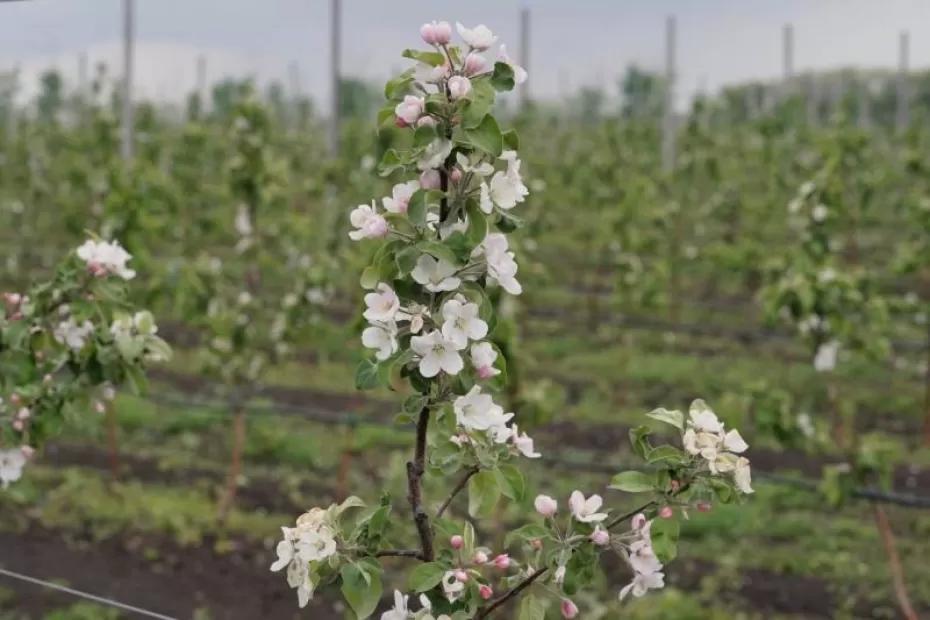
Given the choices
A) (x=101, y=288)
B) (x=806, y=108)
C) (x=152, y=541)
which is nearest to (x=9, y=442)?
(x=101, y=288)

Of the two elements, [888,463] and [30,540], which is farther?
[30,540]

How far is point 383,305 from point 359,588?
0.43m

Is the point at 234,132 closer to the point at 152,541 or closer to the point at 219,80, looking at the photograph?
the point at 152,541

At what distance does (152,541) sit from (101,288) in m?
3.09

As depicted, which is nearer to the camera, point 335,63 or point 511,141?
point 511,141

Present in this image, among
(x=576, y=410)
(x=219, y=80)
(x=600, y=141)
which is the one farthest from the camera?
(x=219, y=80)

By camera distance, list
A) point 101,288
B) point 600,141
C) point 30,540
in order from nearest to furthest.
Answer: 1. point 101,288
2. point 30,540
3. point 600,141

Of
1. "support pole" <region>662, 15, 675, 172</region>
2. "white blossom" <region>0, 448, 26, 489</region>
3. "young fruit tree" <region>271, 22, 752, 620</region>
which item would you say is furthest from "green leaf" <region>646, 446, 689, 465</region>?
"support pole" <region>662, 15, 675, 172</region>

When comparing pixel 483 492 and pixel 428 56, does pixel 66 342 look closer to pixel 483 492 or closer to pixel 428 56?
pixel 483 492

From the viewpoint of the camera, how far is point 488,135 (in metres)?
1.72

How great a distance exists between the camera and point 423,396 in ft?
6.07

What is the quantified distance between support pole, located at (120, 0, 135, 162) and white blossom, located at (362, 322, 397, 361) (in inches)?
379

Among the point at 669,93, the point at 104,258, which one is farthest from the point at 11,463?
the point at 669,93

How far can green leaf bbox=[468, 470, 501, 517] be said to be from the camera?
76.6 inches
